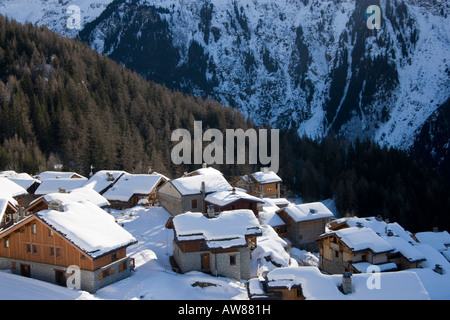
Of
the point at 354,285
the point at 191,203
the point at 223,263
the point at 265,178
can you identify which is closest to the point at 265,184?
the point at 265,178

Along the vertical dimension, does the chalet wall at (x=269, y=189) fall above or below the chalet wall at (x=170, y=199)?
below

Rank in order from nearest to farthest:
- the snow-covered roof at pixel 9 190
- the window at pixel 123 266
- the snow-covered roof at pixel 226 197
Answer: the window at pixel 123 266 → the snow-covered roof at pixel 9 190 → the snow-covered roof at pixel 226 197

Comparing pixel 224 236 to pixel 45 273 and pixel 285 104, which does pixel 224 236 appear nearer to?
pixel 45 273

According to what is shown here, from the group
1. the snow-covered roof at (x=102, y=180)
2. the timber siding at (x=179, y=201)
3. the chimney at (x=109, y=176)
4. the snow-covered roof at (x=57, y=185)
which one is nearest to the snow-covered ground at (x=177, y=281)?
the timber siding at (x=179, y=201)

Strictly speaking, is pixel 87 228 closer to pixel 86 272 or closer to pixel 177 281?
pixel 86 272

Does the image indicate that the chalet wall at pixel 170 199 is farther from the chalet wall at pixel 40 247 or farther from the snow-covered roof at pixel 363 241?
the chalet wall at pixel 40 247

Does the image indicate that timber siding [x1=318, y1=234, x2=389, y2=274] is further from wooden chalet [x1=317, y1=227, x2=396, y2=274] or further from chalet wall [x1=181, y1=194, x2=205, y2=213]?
chalet wall [x1=181, y1=194, x2=205, y2=213]

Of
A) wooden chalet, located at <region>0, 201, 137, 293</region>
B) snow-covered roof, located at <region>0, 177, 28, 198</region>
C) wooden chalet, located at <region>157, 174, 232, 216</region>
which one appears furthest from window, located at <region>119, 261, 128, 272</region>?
snow-covered roof, located at <region>0, 177, 28, 198</region>
